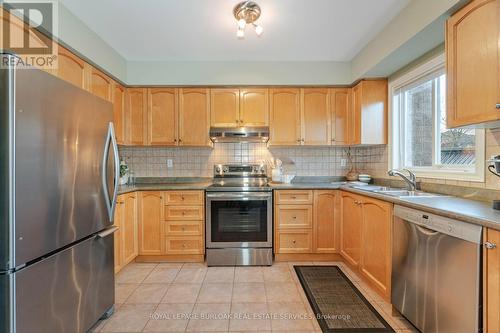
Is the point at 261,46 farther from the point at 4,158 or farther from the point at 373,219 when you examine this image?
the point at 4,158

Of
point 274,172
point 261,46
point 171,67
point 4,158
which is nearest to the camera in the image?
point 4,158

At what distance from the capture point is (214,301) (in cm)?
203

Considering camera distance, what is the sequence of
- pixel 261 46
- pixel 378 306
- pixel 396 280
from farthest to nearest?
1. pixel 261 46
2. pixel 378 306
3. pixel 396 280

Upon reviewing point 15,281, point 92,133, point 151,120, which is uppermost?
point 151,120

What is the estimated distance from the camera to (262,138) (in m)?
3.08

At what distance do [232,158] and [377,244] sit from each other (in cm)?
201

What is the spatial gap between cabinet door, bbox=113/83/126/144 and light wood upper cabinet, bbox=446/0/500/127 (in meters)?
3.09

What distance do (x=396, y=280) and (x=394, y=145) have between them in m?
1.54

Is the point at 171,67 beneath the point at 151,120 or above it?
above

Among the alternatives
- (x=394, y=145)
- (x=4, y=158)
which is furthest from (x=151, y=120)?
(x=394, y=145)

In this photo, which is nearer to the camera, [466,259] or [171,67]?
[466,259]

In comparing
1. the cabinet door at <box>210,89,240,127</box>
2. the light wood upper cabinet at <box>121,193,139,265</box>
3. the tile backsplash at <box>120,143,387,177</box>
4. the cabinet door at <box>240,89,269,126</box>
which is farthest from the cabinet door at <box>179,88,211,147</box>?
the light wood upper cabinet at <box>121,193,139,265</box>

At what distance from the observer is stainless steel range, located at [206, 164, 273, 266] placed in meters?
2.73

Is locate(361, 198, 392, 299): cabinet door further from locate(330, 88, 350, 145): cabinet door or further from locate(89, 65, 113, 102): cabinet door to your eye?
locate(89, 65, 113, 102): cabinet door
